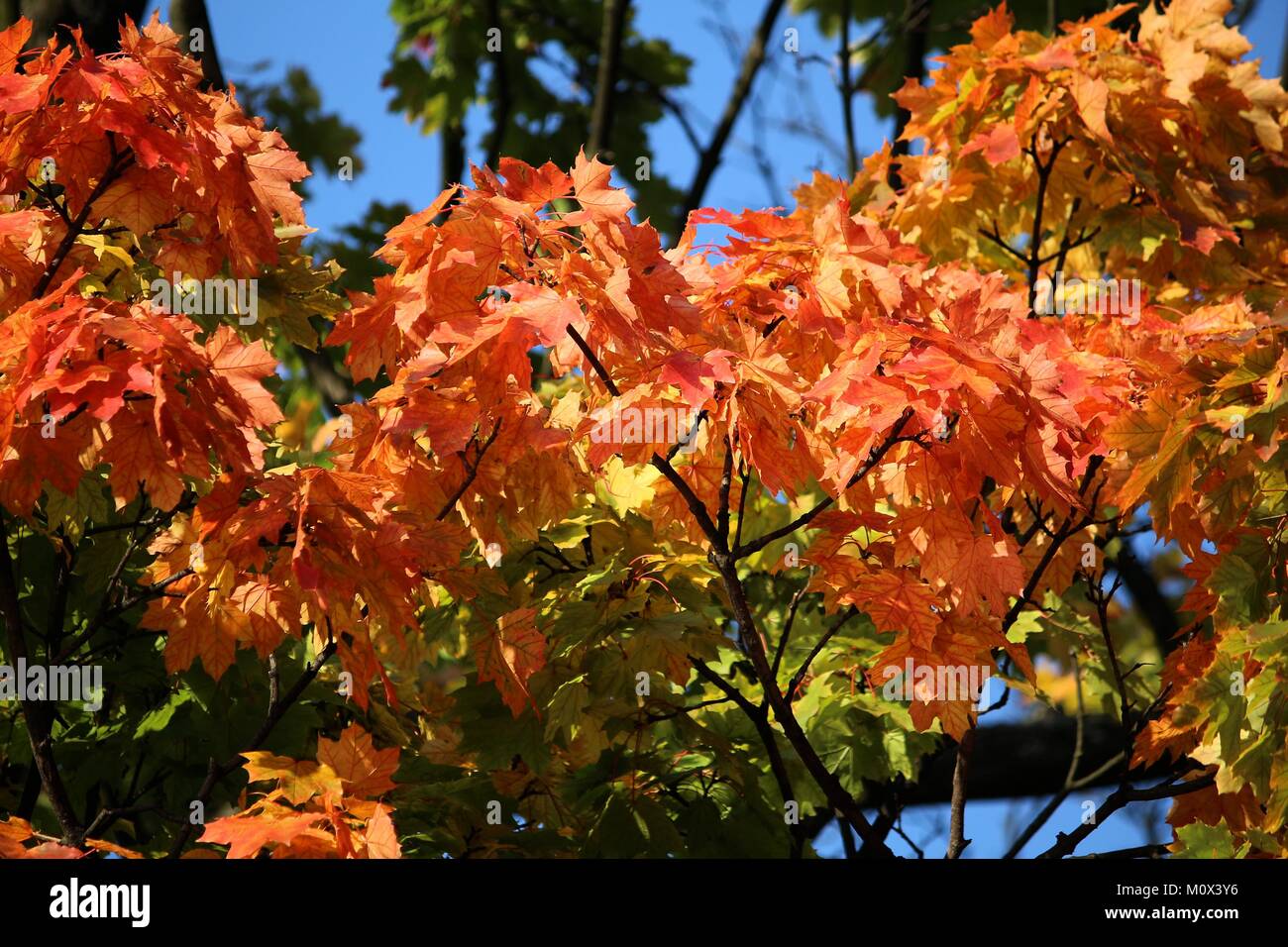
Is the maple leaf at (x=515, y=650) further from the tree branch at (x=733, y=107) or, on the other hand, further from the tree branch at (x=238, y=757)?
the tree branch at (x=733, y=107)

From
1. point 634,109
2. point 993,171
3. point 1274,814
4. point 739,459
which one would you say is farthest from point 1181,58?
point 634,109

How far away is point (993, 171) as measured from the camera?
208 inches

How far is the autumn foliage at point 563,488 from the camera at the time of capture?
3.21m

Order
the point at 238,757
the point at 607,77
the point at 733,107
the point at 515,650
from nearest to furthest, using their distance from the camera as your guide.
Result: the point at 238,757, the point at 515,650, the point at 607,77, the point at 733,107

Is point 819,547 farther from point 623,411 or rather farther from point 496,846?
point 496,846

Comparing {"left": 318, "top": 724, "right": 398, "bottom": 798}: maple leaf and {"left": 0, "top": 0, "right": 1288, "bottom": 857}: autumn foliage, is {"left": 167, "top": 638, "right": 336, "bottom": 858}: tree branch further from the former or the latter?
{"left": 318, "top": 724, "right": 398, "bottom": 798}: maple leaf

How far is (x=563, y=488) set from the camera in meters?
3.81

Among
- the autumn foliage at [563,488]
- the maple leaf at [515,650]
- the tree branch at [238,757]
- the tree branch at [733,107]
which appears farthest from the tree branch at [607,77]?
the tree branch at [238,757]

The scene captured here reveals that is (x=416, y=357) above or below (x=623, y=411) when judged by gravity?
above

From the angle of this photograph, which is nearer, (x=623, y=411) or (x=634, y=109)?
(x=623, y=411)
